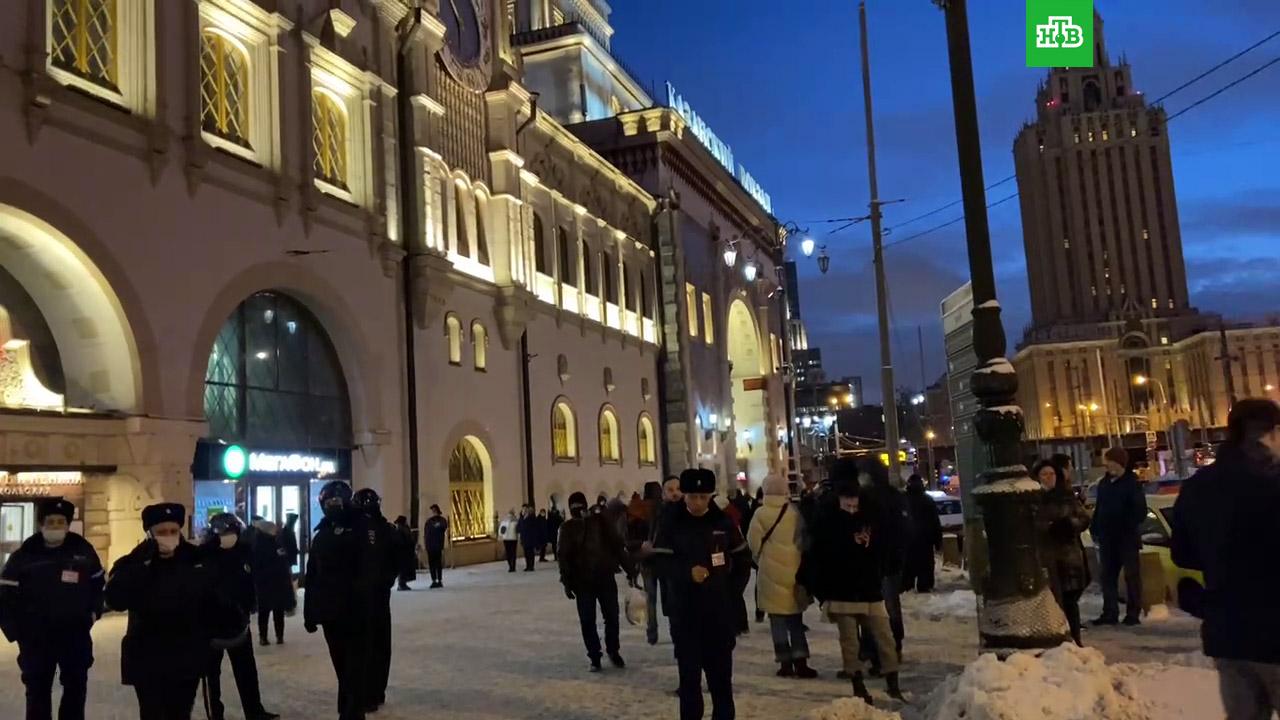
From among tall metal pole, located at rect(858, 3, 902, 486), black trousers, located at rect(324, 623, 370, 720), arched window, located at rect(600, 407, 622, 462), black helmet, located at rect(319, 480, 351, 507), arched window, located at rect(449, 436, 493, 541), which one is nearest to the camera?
black trousers, located at rect(324, 623, 370, 720)

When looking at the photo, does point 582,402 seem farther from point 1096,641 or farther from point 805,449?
point 805,449

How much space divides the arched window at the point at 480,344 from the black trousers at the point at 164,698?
80.8 feet

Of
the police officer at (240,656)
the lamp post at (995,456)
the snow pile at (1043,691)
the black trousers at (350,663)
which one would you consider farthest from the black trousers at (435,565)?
the snow pile at (1043,691)

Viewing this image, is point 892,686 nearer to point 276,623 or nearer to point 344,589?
point 344,589

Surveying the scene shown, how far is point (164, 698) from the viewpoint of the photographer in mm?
5938

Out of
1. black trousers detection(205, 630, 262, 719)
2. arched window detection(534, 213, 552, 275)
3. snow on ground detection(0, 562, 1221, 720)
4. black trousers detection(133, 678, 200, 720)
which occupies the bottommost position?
snow on ground detection(0, 562, 1221, 720)

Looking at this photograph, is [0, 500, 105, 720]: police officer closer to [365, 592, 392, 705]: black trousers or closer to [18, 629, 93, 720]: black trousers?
[18, 629, 93, 720]: black trousers

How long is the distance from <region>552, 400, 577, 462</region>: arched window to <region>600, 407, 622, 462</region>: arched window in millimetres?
2433

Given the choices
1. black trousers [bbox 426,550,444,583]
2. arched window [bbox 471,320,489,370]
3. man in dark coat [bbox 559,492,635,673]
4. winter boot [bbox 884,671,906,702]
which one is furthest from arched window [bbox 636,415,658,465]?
winter boot [bbox 884,671,906,702]

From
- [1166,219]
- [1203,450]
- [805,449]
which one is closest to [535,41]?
[1203,450]

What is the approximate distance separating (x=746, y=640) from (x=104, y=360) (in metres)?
12.4

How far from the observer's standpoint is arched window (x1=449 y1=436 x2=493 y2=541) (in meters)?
29.1

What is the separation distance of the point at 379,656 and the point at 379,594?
0.85 m

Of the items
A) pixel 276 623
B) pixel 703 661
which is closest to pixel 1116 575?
pixel 703 661
